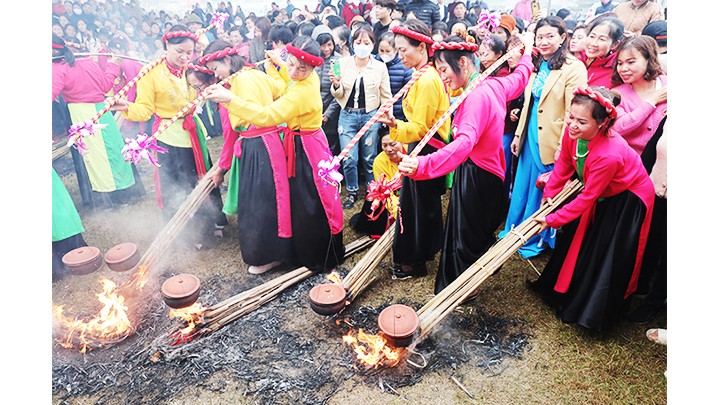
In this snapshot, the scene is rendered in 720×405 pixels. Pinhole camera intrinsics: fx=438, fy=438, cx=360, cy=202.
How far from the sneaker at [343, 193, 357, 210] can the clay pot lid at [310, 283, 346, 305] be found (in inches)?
92.1

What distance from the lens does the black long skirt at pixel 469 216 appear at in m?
3.16

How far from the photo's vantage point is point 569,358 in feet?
9.57

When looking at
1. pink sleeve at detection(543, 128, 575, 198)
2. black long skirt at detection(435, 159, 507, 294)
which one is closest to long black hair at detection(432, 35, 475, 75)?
black long skirt at detection(435, 159, 507, 294)

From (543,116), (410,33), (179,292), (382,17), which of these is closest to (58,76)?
(179,292)

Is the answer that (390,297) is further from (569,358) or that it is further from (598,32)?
(598,32)

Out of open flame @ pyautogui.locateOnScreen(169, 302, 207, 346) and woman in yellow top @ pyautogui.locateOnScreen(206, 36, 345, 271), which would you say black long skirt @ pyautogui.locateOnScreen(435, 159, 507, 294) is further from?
open flame @ pyautogui.locateOnScreen(169, 302, 207, 346)

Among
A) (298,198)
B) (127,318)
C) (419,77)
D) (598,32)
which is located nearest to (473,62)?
(419,77)

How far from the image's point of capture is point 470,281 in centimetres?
290

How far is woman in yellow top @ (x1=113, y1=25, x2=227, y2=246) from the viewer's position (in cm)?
408

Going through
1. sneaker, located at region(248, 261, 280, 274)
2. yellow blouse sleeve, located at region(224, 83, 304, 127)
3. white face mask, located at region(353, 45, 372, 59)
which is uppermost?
white face mask, located at region(353, 45, 372, 59)

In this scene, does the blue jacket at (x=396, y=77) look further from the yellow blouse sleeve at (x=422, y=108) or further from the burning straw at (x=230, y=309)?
the burning straw at (x=230, y=309)

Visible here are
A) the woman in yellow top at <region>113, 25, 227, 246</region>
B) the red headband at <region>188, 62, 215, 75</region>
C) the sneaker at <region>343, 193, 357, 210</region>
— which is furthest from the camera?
the sneaker at <region>343, 193, 357, 210</region>

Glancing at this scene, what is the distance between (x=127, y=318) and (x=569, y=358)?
10.4 ft

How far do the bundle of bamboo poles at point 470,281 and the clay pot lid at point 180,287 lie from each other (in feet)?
4.96
